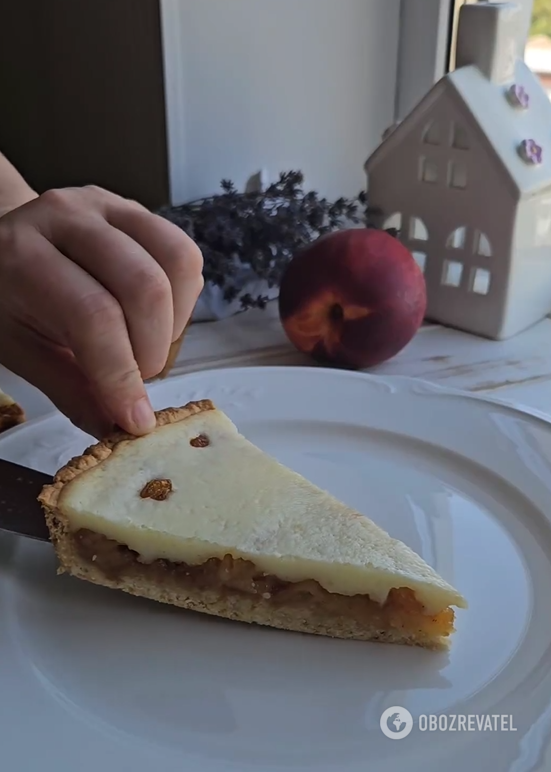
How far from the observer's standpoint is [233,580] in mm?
934

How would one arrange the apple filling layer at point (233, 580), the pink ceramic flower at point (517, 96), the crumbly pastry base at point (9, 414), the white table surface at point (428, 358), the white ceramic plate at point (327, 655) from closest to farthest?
the white ceramic plate at point (327, 655) < the apple filling layer at point (233, 580) < the crumbly pastry base at point (9, 414) < the white table surface at point (428, 358) < the pink ceramic flower at point (517, 96)

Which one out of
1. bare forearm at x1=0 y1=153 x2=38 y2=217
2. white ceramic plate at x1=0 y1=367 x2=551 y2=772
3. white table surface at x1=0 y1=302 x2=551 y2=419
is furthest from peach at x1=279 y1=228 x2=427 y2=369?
bare forearm at x1=0 y1=153 x2=38 y2=217

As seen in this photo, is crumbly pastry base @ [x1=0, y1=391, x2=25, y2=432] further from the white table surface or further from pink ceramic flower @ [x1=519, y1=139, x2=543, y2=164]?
pink ceramic flower @ [x1=519, y1=139, x2=543, y2=164]

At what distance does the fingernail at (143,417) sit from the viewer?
1.02 m

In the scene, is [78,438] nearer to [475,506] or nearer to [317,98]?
[475,506]

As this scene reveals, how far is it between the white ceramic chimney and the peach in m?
0.38

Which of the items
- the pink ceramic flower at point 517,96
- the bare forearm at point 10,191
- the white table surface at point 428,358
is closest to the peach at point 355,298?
the white table surface at point 428,358

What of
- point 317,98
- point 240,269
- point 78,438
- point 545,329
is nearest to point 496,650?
point 78,438

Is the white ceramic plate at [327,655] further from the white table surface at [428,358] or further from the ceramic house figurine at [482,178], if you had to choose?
the ceramic house figurine at [482,178]

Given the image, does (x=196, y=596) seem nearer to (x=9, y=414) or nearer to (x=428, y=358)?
(x=9, y=414)

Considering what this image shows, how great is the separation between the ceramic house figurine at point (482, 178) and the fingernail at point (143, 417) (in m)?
0.73

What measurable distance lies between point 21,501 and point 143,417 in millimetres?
185

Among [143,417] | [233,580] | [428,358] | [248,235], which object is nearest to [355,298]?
[428,358]

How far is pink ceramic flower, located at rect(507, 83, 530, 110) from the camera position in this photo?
4.69 feet
